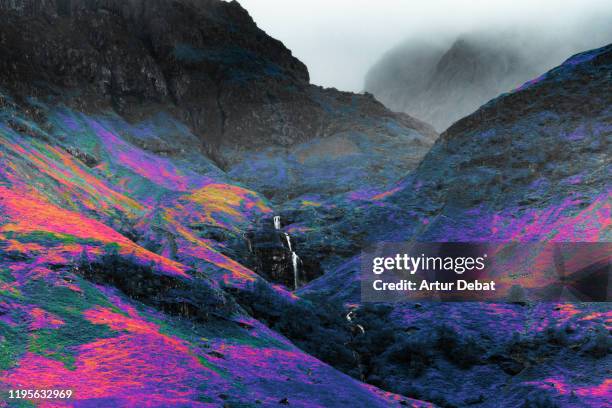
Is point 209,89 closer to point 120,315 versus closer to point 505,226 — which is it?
point 505,226

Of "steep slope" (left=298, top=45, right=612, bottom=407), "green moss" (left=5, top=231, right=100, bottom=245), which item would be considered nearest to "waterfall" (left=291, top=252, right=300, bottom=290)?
"steep slope" (left=298, top=45, right=612, bottom=407)

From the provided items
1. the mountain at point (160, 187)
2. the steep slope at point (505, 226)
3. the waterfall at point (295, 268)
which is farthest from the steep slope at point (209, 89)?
the waterfall at point (295, 268)

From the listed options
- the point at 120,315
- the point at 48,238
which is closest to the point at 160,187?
the point at 48,238

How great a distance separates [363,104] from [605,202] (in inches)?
4424

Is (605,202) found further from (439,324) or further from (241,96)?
(241,96)

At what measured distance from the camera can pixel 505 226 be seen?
66.2m

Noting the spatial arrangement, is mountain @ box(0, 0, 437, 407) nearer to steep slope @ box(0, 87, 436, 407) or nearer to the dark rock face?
steep slope @ box(0, 87, 436, 407)

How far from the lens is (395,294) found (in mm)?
59406

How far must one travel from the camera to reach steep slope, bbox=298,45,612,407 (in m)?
42.1
